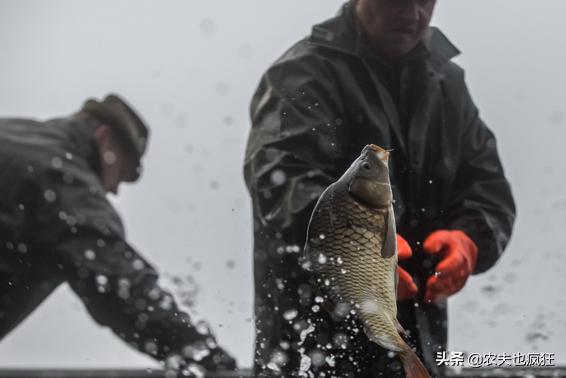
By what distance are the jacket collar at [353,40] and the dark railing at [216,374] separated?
62cm

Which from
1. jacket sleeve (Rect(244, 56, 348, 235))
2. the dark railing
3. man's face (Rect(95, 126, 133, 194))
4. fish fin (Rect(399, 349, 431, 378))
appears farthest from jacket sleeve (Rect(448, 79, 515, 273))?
man's face (Rect(95, 126, 133, 194))

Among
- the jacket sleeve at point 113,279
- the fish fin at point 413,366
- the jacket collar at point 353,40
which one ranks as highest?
the jacket collar at point 353,40

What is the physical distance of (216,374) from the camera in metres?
1.64

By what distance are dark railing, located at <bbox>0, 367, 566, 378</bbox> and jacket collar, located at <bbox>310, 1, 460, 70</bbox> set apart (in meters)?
0.62

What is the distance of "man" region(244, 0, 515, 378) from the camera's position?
1178 mm

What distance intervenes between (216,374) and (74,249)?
41cm

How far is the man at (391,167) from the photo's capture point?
1.18 metres

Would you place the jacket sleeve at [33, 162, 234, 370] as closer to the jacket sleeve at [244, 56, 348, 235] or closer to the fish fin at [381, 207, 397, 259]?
the jacket sleeve at [244, 56, 348, 235]

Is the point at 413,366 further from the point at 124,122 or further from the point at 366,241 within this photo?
the point at 124,122

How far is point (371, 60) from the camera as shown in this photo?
4.36 feet

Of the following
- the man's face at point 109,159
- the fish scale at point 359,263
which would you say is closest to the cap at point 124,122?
the man's face at point 109,159

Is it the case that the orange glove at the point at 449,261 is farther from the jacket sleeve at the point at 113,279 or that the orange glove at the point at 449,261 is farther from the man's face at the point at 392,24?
the jacket sleeve at the point at 113,279

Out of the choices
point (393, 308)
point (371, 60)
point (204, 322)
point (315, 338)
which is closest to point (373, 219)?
point (393, 308)

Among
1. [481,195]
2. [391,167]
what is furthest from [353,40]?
[481,195]
